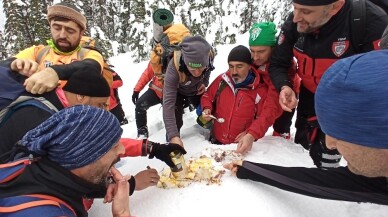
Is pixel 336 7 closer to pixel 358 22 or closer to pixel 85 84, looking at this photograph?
pixel 358 22

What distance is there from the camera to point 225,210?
210 centimetres

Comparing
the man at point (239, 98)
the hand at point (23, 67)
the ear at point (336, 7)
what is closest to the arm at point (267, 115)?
the man at point (239, 98)

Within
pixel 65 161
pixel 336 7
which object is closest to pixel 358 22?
pixel 336 7

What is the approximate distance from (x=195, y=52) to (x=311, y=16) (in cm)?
132

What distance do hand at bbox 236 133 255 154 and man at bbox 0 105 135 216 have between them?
141 cm

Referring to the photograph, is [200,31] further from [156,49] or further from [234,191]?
[234,191]

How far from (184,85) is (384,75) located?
9.37 ft

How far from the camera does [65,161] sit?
1623 millimetres

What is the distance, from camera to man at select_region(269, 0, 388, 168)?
8.37 ft

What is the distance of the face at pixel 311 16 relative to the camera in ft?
8.41

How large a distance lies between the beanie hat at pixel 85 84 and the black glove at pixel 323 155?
6.88ft

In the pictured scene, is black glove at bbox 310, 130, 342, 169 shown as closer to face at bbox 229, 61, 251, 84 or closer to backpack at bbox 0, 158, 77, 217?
face at bbox 229, 61, 251, 84

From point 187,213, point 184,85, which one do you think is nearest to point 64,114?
point 187,213

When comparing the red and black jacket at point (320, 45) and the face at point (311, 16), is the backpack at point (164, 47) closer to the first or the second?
the red and black jacket at point (320, 45)
